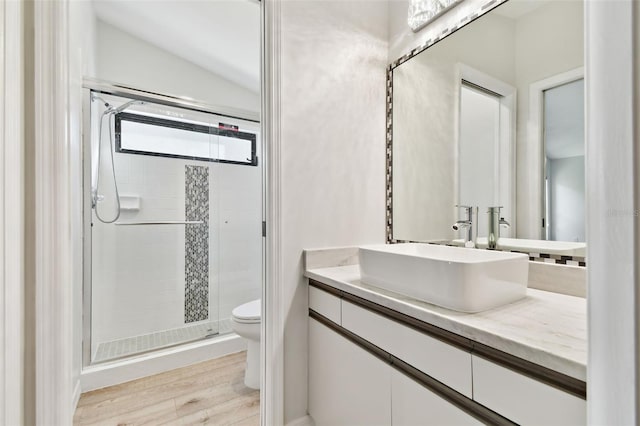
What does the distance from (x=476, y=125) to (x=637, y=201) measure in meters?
1.05

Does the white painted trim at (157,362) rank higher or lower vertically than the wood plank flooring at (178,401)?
higher

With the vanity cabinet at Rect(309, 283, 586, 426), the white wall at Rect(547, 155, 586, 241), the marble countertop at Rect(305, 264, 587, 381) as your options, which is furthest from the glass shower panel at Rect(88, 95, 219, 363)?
the white wall at Rect(547, 155, 586, 241)

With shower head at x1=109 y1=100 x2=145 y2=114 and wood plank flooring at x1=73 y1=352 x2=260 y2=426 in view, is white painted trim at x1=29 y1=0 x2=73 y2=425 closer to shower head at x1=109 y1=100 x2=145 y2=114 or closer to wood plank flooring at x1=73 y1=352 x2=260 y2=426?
wood plank flooring at x1=73 y1=352 x2=260 y2=426

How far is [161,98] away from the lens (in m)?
2.11

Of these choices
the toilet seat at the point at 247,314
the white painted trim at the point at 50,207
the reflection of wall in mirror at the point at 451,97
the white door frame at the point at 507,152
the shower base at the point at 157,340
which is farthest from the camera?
the shower base at the point at 157,340

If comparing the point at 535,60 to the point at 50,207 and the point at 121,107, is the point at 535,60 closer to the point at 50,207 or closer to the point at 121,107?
the point at 50,207

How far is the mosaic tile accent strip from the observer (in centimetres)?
259

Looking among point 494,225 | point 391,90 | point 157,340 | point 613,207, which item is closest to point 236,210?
point 157,340

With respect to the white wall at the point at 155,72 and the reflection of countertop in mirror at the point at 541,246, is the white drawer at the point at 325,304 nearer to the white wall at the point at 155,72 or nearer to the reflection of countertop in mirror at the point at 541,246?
the reflection of countertop in mirror at the point at 541,246

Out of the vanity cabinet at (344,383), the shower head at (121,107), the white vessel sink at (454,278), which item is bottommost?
the vanity cabinet at (344,383)

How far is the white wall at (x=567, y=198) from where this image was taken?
101cm

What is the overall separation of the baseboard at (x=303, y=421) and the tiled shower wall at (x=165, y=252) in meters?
1.38
